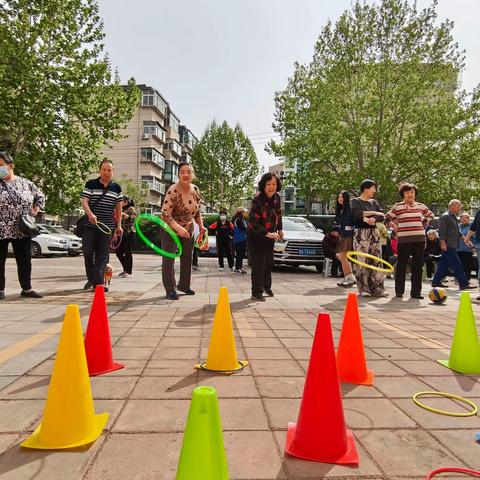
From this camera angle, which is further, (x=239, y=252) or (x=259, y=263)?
(x=239, y=252)

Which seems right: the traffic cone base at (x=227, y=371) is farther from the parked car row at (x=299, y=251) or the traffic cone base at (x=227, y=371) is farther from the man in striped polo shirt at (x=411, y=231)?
the parked car row at (x=299, y=251)

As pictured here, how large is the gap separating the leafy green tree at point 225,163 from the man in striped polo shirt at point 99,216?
50.5 m

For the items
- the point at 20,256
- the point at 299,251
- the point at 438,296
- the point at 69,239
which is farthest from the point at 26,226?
the point at 69,239

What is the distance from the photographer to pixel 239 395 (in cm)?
267

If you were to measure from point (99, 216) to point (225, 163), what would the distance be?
51711mm

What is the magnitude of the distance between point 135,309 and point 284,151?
23.6 metres

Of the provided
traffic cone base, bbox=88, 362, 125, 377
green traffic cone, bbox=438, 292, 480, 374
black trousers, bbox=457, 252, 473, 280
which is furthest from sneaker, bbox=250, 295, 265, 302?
black trousers, bbox=457, 252, 473, 280

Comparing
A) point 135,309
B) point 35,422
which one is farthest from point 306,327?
point 35,422

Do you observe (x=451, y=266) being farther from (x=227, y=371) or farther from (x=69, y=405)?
(x=69, y=405)

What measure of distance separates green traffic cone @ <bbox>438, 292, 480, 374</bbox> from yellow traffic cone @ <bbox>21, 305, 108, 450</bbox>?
2.69m

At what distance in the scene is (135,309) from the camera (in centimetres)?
562

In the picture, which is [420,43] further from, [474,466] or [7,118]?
[474,466]

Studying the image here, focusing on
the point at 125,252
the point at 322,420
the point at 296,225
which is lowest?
the point at 322,420

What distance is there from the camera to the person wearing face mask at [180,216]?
249 inches
